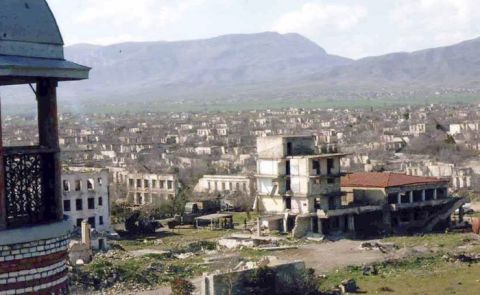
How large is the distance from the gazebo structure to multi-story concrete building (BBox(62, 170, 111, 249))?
40.5 m

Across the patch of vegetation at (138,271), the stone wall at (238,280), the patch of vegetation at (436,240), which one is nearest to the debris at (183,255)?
the patch of vegetation at (138,271)

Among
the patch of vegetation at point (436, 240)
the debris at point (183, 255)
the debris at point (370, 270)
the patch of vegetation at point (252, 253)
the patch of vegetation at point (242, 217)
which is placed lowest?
the debris at point (370, 270)

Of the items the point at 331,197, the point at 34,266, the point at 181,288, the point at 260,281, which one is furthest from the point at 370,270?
the point at 34,266

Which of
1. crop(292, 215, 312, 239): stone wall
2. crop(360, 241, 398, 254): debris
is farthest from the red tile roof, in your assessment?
crop(360, 241, 398, 254): debris

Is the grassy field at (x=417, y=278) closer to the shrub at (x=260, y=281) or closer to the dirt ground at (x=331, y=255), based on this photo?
Result: the dirt ground at (x=331, y=255)

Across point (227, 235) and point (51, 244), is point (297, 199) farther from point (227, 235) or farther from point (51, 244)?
point (51, 244)

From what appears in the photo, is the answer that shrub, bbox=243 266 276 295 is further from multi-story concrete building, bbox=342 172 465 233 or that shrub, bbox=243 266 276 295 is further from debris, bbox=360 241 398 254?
multi-story concrete building, bbox=342 172 465 233

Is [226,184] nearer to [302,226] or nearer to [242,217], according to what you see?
[242,217]

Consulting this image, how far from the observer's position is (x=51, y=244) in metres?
7.97

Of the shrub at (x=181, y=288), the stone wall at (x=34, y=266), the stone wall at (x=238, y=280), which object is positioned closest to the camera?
the stone wall at (x=34, y=266)

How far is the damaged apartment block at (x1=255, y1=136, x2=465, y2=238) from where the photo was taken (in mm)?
50250

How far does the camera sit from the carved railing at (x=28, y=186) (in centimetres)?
805

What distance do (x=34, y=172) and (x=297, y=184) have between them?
43.0 m

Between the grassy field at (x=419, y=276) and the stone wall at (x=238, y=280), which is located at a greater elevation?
the stone wall at (x=238, y=280)
